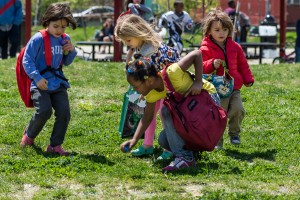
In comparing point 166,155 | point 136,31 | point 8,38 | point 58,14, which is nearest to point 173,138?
point 166,155

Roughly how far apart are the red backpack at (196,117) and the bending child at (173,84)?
0.18ft

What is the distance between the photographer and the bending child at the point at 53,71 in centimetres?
730

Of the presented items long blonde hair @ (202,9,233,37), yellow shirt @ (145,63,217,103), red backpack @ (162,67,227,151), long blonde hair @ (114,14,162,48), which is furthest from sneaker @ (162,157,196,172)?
long blonde hair @ (202,9,233,37)

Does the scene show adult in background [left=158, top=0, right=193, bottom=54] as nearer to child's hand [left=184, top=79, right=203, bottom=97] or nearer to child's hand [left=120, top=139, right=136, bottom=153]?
child's hand [left=184, top=79, right=203, bottom=97]

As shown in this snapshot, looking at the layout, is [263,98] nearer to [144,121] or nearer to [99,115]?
[99,115]

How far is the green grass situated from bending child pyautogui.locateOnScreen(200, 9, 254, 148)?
43 cm

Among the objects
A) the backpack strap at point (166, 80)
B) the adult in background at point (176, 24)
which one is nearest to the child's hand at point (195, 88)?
the backpack strap at point (166, 80)

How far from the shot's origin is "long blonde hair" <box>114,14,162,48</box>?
7.06 meters

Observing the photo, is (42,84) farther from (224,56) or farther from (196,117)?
(224,56)

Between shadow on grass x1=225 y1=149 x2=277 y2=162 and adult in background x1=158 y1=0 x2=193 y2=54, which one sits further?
adult in background x1=158 y1=0 x2=193 y2=54

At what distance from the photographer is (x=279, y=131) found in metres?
8.70

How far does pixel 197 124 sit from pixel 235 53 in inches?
53.4

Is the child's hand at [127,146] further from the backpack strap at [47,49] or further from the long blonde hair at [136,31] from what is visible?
the backpack strap at [47,49]

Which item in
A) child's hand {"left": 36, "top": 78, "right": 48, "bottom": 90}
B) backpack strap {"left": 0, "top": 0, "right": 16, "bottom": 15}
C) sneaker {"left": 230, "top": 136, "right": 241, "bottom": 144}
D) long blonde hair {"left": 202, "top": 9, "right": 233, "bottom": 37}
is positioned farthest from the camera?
backpack strap {"left": 0, "top": 0, "right": 16, "bottom": 15}
